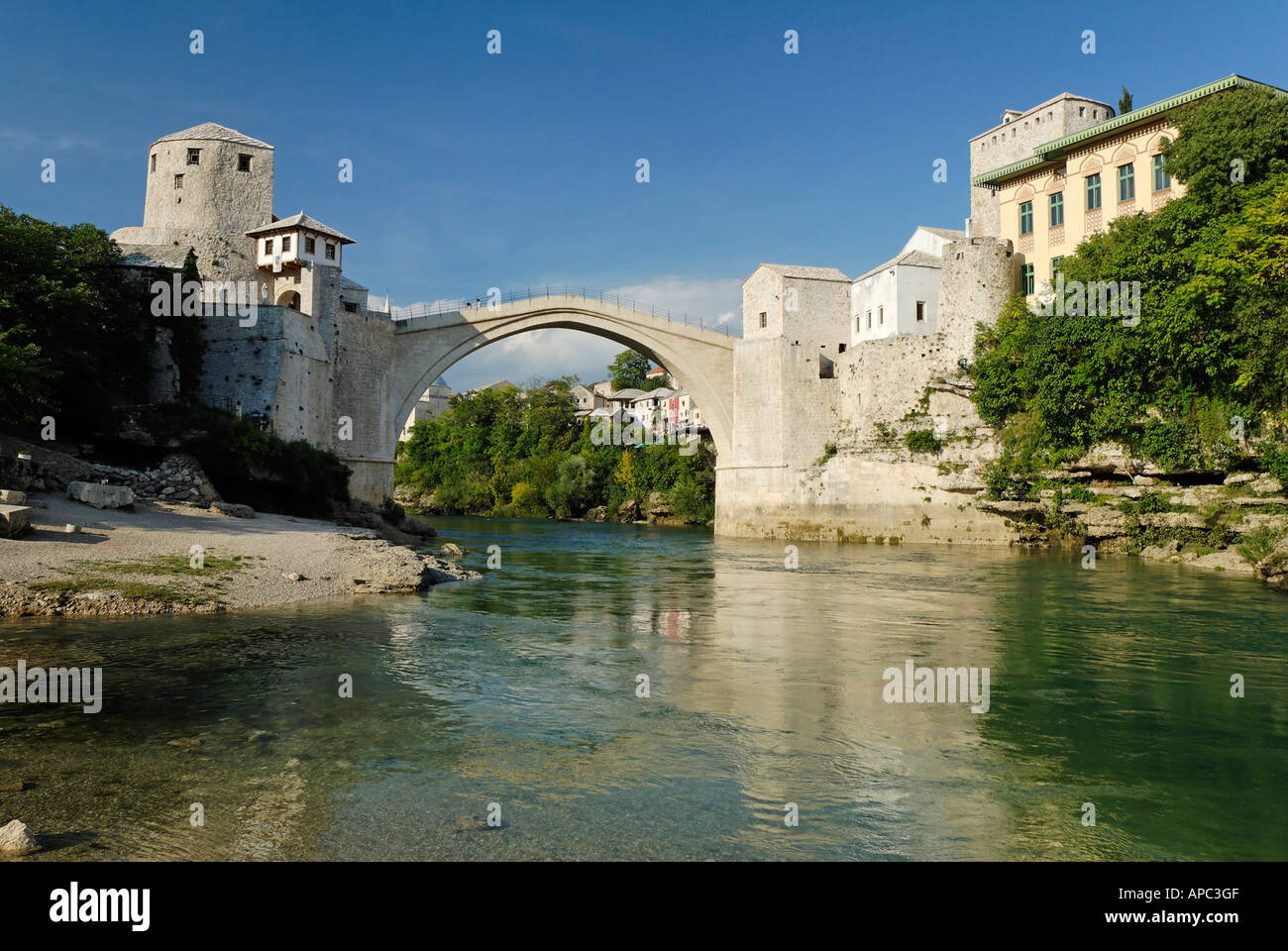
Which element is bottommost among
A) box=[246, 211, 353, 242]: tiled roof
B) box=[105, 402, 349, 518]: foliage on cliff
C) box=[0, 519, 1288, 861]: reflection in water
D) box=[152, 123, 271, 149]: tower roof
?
box=[0, 519, 1288, 861]: reflection in water

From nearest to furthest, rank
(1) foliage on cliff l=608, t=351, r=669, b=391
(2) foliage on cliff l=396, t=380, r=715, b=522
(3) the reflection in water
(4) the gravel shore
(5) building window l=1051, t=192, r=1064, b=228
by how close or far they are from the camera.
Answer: (3) the reflection in water, (4) the gravel shore, (5) building window l=1051, t=192, r=1064, b=228, (2) foliage on cliff l=396, t=380, r=715, b=522, (1) foliage on cliff l=608, t=351, r=669, b=391

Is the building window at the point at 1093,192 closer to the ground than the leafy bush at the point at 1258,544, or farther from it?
farther from it

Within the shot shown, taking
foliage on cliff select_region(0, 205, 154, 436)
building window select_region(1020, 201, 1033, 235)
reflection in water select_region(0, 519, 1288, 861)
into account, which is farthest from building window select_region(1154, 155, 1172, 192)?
foliage on cliff select_region(0, 205, 154, 436)

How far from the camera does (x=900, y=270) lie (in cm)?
3466

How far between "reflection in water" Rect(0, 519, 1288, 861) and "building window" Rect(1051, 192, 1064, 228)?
67.6 feet

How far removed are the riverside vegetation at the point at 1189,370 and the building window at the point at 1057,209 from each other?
434 cm

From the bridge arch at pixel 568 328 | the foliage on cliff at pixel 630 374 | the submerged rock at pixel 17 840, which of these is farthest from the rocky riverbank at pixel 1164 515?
the foliage on cliff at pixel 630 374

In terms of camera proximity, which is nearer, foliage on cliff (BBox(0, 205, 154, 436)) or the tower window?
foliage on cliff (BBox(0, 205, 154, 436))

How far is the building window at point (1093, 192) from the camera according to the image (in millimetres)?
28719

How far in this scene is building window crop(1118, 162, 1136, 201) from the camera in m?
27.5

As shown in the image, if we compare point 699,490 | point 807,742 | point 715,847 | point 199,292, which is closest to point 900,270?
point 699,490

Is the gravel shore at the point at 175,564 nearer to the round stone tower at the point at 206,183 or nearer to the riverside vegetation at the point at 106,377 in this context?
the riverside vegetation at the point at 106,377

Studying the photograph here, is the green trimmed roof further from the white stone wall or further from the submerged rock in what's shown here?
the submerged rock

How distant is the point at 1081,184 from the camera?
29203mm
